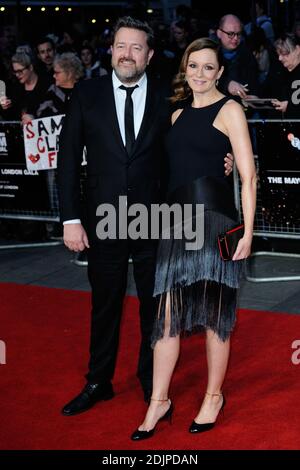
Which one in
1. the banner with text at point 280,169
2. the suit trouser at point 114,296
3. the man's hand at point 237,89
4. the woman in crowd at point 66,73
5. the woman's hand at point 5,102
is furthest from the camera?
the woman's hand at point 5,102

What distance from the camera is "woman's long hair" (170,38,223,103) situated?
3.92m

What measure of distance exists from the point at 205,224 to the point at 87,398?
1181 mm

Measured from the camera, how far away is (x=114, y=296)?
436 centimetres

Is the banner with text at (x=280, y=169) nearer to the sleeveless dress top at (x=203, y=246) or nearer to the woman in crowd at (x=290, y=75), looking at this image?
the woman in crowd at (x=290, y=75)

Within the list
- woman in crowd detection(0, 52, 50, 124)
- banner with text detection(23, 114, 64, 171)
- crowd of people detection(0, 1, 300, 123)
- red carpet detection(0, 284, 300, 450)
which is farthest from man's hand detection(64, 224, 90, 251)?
woman in crowd detection(0, 52, 50, 124)

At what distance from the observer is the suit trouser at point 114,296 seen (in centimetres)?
431

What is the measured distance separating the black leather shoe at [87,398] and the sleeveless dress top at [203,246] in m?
0.61

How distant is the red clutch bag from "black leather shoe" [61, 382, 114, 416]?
44.0 inches

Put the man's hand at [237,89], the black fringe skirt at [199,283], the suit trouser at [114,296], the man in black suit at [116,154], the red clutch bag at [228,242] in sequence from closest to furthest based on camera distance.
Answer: the red clutch bag at [228,242] < the black fringe skirt at [199,283] < the man in black suit at [116,154] < the suit trouser at [114,296] < the man's hand at [237,89]

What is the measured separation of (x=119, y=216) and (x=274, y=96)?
4.00 m
